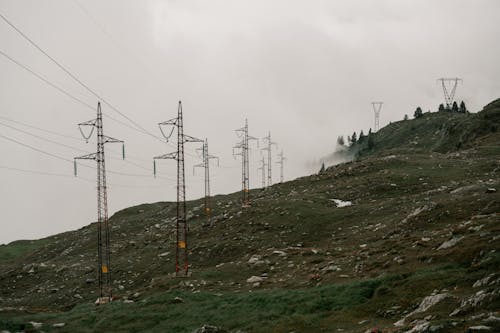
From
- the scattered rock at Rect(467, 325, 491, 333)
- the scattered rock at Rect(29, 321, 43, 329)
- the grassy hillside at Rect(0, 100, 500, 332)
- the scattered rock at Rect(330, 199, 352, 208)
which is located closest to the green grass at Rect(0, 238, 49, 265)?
the grassy hillside at Rect(0, 100, 500, 332)

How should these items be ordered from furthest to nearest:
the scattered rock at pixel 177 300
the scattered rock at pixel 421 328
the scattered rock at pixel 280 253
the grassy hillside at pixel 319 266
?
1. the scattered rock at pixel 280 253
2. the scattered rock at pixel 177 300
3. the grassy hillside at pixel 319 266
4. the scattered rock at pixel 421 328

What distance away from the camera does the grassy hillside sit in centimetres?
2582

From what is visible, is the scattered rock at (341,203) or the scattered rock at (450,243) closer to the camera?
the scattered rock at (450,243)

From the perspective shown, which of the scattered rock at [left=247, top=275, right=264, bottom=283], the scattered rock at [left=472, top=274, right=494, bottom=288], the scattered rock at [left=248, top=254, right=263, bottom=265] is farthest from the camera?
the scattered rock at [left=248, top=254, right=263, bottom=265]

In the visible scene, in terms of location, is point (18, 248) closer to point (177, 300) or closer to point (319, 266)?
point (177, 300)

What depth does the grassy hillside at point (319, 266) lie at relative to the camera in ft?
84.7

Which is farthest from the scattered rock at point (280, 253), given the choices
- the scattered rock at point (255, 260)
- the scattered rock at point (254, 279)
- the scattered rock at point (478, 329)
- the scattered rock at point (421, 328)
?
the scattered rock at point (478, 329)

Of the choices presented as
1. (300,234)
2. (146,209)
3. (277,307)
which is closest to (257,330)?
(277,307)

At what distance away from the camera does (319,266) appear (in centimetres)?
4116

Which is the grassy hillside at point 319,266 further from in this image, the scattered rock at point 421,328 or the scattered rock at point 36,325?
the scattered rock at point 36,325

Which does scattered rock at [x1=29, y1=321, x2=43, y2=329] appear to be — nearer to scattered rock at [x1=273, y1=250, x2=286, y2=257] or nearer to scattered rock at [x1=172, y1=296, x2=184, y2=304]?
scattered rock at [x1=172, y1=296, x2=184, y2=304]

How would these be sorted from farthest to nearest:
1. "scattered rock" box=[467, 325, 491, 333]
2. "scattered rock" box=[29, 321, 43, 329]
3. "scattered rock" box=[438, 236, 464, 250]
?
1. "scattered rock" box=[29, 321, 43, 329]
2. "scattered rock" box=[438, 236, 464, 250]
3. "scattered rock" box=[467, 325, 491, 333]

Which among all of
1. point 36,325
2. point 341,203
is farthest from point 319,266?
point 341,203

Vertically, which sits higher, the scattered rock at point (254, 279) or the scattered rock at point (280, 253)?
the scattered rock at point (280, 253)
